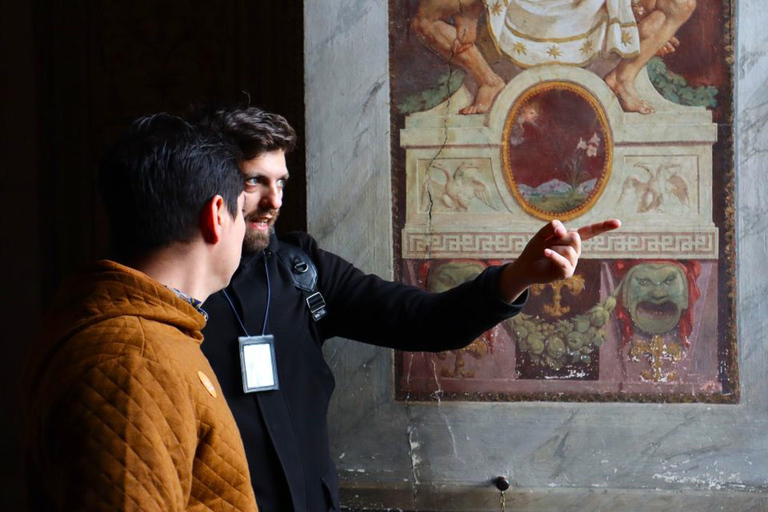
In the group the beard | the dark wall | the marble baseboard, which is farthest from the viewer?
the dark wall

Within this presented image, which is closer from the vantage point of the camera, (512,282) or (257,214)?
(512,282)

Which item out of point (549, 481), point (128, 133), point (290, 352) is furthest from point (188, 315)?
point (549, 481)

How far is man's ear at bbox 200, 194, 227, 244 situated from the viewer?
1.42 m

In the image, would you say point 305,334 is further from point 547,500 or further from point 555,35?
point 555,35

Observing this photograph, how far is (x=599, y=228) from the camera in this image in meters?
1.96

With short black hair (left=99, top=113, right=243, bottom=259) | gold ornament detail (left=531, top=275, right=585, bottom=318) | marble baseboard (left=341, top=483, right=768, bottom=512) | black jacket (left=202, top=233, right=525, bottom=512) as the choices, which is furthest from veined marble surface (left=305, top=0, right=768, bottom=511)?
short black hair (left=99, top=113, right=243, bottom=259)

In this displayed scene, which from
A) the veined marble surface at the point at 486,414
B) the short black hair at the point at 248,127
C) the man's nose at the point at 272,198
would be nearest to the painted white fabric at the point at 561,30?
the veined marble surface at the point at 486,414

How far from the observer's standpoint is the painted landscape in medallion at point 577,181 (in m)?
2.70

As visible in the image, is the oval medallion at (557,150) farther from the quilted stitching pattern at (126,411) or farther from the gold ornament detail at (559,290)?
the quilted stitching pattern at (126,411)

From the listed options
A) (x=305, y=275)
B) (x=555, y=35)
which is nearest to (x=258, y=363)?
(x=305, y=275)

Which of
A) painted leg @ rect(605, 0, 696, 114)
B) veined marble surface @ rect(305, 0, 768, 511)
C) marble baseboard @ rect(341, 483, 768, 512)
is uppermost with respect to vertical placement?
painted leg @ rect(605, 0, 696, 114)

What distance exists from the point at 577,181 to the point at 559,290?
14.4 inches

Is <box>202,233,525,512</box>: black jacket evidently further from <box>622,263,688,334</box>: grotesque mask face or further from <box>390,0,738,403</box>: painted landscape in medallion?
<box>622,263,688,334</box>: grotesque mask face

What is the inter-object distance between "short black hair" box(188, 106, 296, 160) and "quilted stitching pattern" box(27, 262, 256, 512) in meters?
0.97
